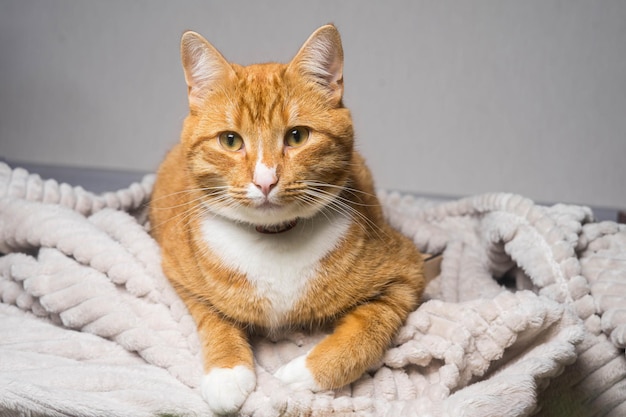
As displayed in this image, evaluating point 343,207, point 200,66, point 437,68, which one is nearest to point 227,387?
point 343,207

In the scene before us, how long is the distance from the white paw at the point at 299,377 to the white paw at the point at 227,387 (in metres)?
0.07

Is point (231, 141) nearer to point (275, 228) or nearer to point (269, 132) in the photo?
point (269, 132)

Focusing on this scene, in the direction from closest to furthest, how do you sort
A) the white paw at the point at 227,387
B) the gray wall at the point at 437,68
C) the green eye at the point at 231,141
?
1. the white paw at the point at 227,387
2. the green eye at the point at 231,141
3. the gray wall at the point at 437,68

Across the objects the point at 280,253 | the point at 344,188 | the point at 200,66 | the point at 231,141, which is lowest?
the point at 280,253

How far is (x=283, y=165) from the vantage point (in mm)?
1444

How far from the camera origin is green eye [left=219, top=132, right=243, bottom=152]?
1506mm

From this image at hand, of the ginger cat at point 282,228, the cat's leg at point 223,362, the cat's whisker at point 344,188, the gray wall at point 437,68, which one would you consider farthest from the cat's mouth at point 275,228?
the gray wall at point 437,68

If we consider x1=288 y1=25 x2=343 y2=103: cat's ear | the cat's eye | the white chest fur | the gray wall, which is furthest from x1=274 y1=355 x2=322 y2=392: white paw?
the gray wall

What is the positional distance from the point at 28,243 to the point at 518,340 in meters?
1.33

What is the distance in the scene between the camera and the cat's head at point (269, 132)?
1.44m

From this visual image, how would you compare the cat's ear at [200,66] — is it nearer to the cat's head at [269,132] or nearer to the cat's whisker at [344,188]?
the cat's head at [269,132]

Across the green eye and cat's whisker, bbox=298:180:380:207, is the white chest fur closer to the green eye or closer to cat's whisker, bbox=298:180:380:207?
cat's whisker, bbox=298:180:380:207

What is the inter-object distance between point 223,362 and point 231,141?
1.55 feet

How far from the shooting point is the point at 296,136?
151cm
